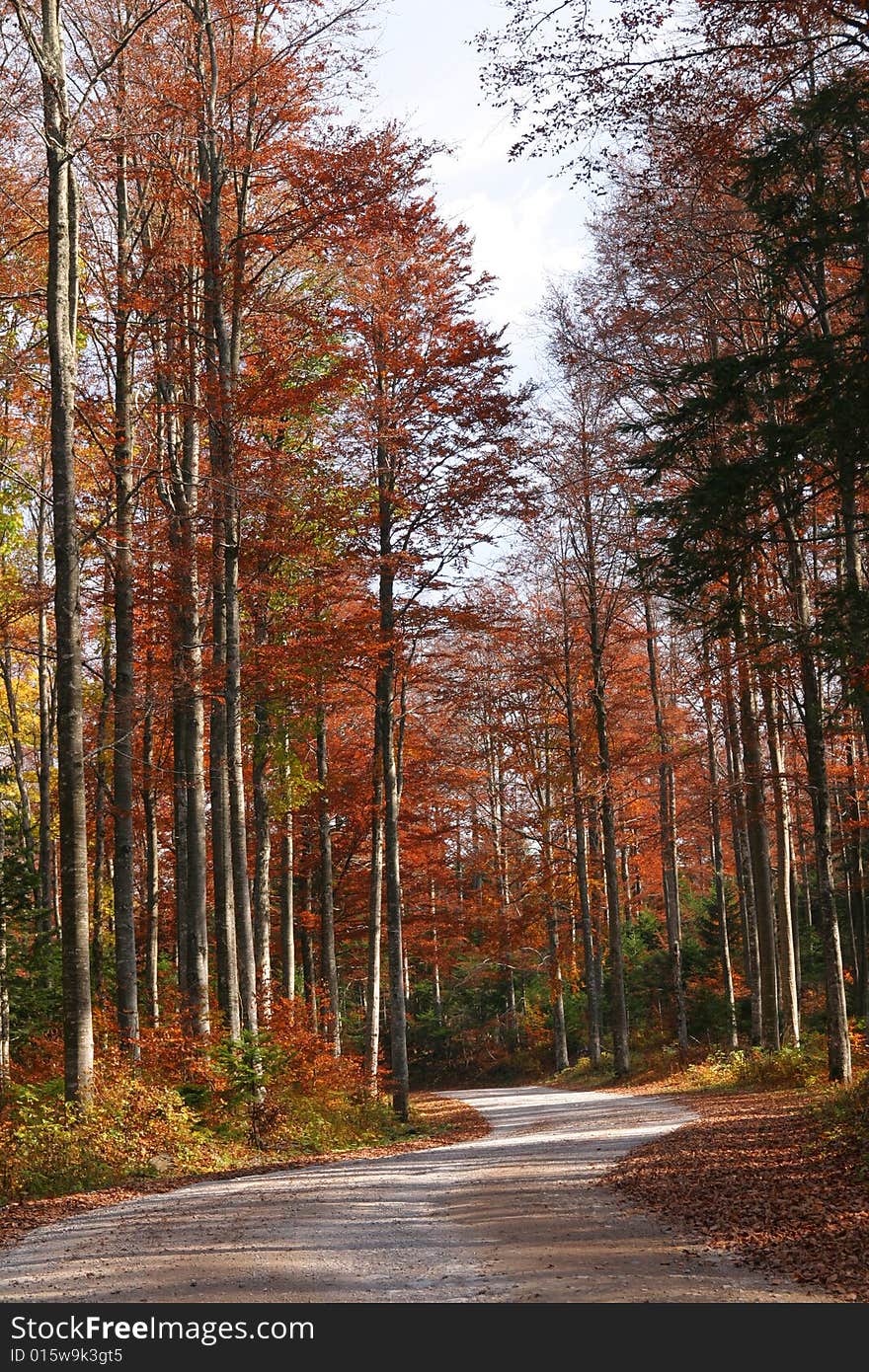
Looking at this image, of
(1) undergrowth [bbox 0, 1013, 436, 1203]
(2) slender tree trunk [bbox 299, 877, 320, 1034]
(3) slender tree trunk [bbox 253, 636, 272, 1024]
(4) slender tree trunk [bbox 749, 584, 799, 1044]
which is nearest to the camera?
(1) undergrowth [bbox 0, 1013, 436, 1203]

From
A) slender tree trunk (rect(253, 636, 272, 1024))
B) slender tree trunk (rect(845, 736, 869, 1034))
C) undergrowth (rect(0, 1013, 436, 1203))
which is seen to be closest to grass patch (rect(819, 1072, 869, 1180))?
slender tree trunk (rect(845, 736, 869, 1034))

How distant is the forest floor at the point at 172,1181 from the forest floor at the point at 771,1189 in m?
3.97

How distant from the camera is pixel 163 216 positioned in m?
16.2

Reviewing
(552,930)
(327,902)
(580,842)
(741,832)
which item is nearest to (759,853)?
(327,902)

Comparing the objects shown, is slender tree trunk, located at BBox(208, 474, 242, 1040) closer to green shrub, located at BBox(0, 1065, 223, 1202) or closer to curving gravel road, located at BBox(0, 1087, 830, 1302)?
green shrub, located at BBox(0, 1065, 223, 1202)

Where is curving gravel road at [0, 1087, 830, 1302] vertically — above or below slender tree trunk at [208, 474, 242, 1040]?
below

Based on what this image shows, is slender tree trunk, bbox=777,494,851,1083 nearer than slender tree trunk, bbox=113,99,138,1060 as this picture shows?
No

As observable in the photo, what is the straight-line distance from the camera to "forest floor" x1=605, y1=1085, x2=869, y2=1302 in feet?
20.8

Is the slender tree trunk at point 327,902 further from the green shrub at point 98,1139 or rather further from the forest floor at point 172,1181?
the green shrub at point 98,1139

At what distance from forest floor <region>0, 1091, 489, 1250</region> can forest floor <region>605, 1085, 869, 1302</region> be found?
3.97m

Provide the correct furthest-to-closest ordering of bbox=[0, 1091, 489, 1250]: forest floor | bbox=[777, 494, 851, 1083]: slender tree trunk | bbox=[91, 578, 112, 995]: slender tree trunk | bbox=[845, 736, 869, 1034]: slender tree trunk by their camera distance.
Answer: bbox=[91, 578, 112, 995]: slender tree trunk → bbox=[845, 736, 869, 1034]: slender tree trunk → bbox=[777, 494, 851, 1083]: slender tree trunk → bbox=[0, 1091, 489, 1250]: forest floor

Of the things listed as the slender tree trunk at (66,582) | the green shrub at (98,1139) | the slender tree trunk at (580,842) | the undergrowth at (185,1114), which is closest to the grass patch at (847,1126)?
the undergrowth at (185,1114)
